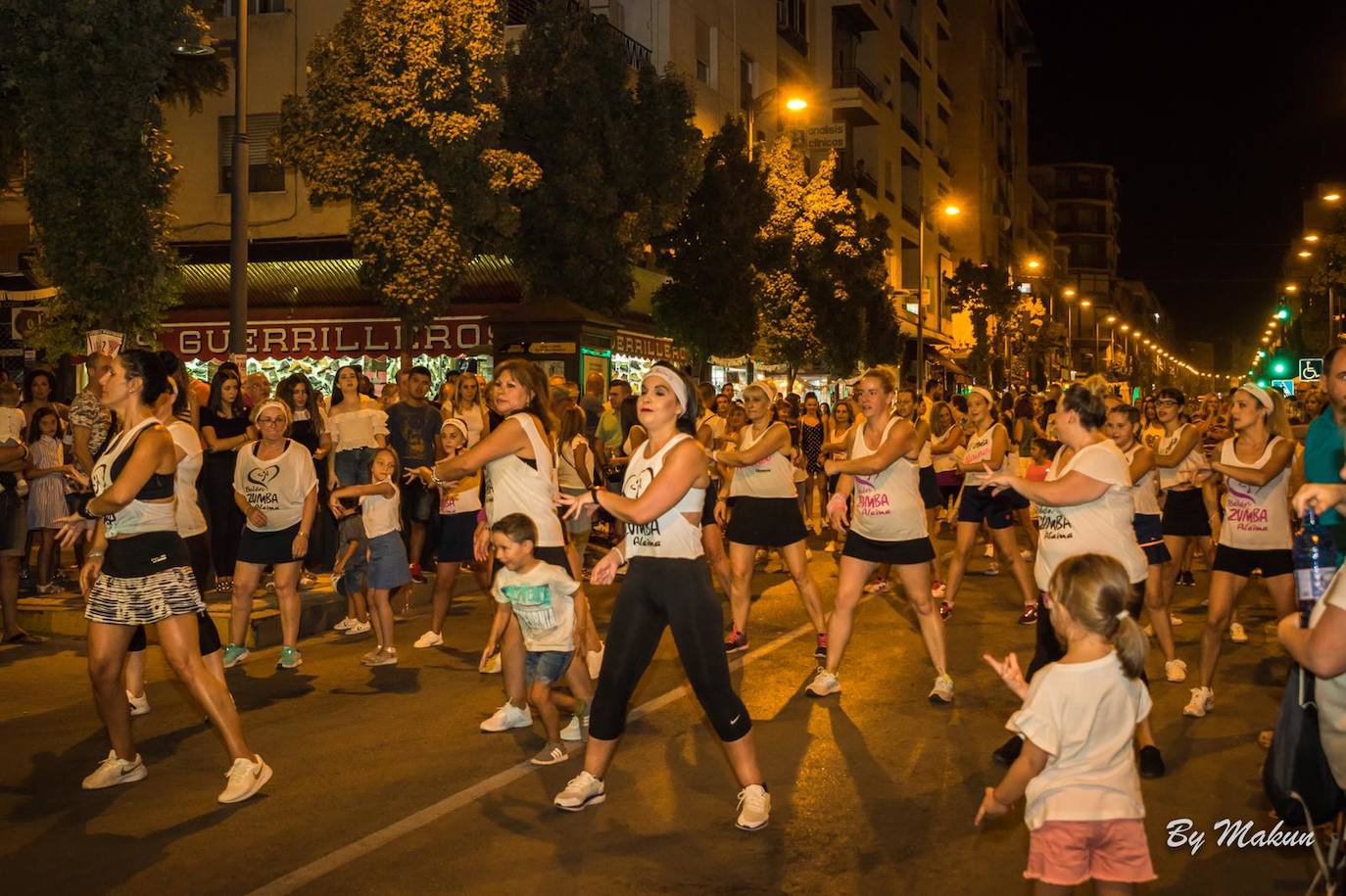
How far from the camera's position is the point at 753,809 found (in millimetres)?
5699

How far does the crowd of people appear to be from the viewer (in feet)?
12.9

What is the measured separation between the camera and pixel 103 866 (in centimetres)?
530

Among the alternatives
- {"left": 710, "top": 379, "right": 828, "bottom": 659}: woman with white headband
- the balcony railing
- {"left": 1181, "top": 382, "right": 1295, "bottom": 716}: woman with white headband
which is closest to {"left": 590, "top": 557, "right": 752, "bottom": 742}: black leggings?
{"left": 1181, "top": 382, "right": 1295, "bottom": 716}: woman with white headband

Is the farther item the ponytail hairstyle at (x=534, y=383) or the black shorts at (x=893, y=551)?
the black shorts at (x=893, y=551)

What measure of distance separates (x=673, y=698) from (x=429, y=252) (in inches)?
504

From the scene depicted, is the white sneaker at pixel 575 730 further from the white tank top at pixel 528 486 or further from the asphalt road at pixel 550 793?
the white tank top at pixel 528 486

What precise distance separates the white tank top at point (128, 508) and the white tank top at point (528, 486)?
161 centimetres

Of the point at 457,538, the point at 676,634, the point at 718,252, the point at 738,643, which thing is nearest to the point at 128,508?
the point at 676,634

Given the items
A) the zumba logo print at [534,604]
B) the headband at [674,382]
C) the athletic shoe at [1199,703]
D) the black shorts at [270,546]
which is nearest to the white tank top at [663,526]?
the headband at [674,382]

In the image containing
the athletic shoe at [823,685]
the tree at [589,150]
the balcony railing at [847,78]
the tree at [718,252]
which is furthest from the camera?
the balcony railing at [847,78]

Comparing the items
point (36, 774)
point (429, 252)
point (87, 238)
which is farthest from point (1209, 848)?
point (429, 252)

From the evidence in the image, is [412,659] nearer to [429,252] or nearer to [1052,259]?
[429,252]

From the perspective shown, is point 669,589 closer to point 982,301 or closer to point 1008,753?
point 1008,753

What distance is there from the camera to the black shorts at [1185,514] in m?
10.2
